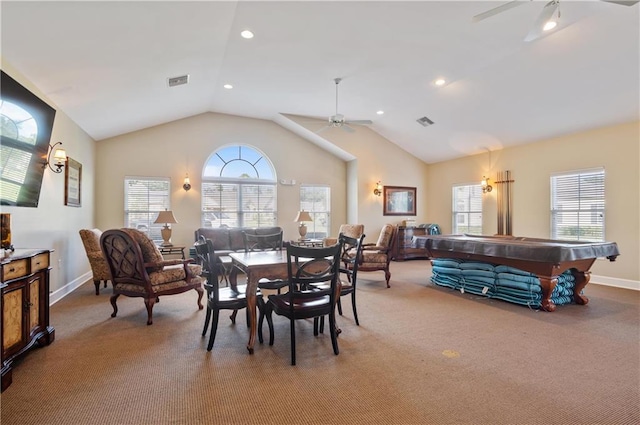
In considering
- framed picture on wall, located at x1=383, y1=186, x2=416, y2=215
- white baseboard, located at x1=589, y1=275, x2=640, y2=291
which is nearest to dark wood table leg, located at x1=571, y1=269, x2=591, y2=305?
white baseboard, located at x1=589, y1=275, x2=640, y2=291

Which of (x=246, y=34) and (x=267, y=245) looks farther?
(x=267, y=245)

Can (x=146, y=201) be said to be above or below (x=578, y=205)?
above

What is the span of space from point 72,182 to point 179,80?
7.60 feet

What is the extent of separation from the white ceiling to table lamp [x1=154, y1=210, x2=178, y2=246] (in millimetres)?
1850

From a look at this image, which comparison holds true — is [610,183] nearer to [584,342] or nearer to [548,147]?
[548,147]

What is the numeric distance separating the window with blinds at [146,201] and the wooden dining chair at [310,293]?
5.09m

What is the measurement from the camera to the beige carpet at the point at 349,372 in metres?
2.01

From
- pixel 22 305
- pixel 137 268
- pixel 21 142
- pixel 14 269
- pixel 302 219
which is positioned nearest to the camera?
pixel 14 269

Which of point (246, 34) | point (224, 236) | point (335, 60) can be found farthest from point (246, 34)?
point (224, 236)

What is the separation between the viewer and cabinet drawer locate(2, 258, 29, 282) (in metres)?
2.36

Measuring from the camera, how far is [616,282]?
5.50 metres

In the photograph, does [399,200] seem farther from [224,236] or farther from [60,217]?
[60,217]

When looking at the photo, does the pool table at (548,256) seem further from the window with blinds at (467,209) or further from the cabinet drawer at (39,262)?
the cabinet drawer at (39,262)

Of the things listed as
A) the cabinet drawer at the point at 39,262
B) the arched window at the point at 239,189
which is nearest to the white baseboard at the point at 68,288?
the cabinet drawer at the point at 39,262
